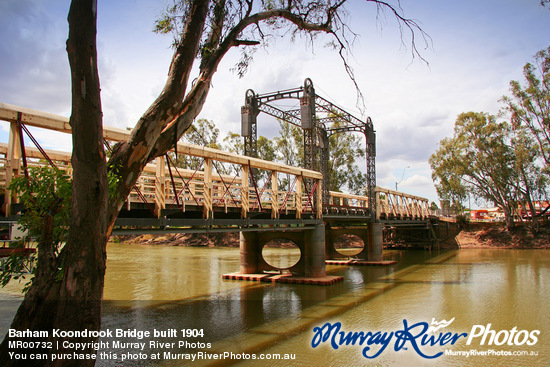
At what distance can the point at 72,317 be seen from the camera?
473 centimetres

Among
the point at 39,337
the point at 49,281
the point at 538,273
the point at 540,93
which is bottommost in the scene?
the point at 538,273

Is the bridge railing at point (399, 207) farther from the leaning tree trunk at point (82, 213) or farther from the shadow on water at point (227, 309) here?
the leaning tree trunk at point (82, 213)

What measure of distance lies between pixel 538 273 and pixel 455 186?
19.9 metres

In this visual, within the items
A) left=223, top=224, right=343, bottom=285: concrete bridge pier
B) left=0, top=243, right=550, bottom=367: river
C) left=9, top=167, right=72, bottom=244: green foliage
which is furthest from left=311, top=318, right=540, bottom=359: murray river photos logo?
left=223, top=224, right=343, bottom=285: concrete bridge pier

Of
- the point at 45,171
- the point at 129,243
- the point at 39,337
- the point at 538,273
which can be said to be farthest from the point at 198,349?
the point at 129,243

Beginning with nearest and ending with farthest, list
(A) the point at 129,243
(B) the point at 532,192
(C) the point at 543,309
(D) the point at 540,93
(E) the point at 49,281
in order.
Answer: (E) the point at 49,281, (C) the point at 543,309, (D) the point at 540,93, (B) the point at 532,192, (A) the point at 129,243

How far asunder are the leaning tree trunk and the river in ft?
13.1

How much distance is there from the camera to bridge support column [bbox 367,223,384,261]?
27594mm

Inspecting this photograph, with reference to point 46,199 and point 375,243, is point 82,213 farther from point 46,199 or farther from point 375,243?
point 375,243

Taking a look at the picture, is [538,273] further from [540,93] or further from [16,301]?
[16,301]

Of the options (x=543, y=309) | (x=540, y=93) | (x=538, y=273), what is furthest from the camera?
(x=540, y=93)

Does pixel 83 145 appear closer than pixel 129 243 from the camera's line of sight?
Yes

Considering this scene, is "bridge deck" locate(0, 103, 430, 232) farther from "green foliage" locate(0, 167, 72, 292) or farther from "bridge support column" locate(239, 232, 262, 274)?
"bridge support column" locate(239, 232, 262, 274)

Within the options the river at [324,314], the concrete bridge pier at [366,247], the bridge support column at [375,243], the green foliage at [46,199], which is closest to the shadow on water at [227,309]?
the river at [324,314]
